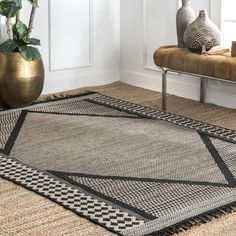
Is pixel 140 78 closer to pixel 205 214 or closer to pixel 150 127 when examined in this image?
pixel 150 127

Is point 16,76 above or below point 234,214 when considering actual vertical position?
above

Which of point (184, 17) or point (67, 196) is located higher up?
point (184, 17)

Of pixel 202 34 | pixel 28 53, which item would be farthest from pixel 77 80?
pixel 202 34

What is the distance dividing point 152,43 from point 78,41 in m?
0.53

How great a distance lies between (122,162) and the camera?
9.88ft

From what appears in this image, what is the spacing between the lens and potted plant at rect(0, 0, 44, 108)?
389cm

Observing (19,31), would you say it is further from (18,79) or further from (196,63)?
(196,63)

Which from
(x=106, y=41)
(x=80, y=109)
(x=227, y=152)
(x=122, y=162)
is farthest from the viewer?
(x=106, y=41)

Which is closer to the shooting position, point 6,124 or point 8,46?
point 6,124

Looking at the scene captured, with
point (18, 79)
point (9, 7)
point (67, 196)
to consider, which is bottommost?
point (67, 196)

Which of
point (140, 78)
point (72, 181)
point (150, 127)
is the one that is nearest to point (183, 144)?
point (150, 127)

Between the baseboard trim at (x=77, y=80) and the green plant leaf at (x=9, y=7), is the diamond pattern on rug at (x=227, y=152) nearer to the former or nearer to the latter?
the green plant leaf at (x=9, y=7)

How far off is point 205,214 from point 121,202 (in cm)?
33

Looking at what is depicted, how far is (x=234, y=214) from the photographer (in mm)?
2469
